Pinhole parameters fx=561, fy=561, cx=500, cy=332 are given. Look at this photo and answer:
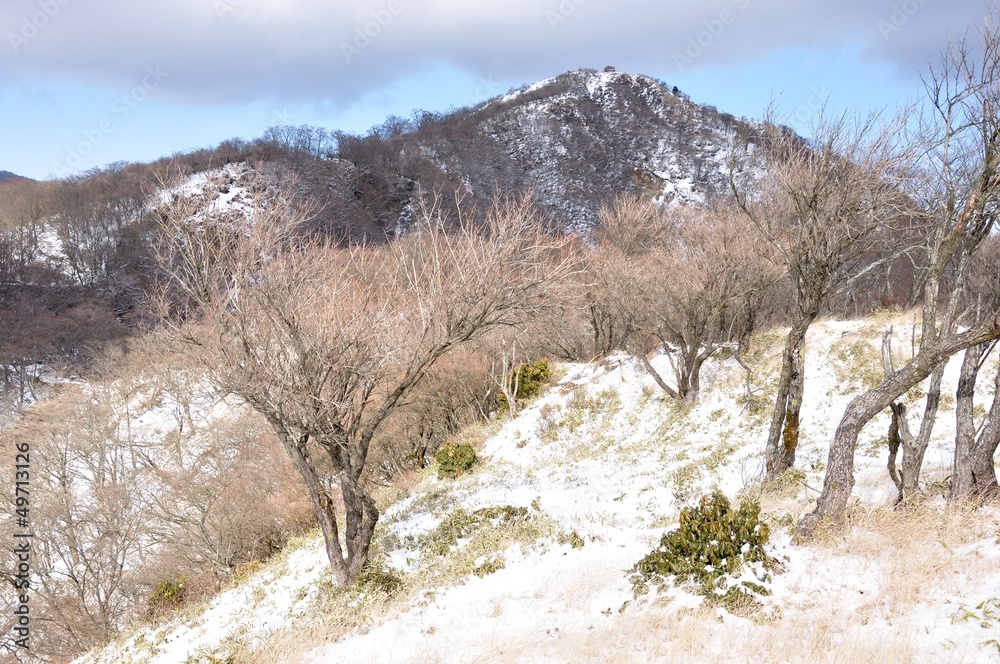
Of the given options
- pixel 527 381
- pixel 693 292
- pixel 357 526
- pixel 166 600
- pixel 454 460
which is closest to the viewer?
pixel 357 526

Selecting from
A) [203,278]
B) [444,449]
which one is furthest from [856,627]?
[444,449]

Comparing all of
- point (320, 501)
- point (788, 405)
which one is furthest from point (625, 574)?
point (320, 501)

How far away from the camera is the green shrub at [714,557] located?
6.17m

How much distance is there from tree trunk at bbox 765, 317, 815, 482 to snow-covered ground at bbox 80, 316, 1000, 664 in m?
0.43

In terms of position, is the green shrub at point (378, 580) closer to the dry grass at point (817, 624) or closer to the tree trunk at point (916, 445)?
the dry grass at point (817, 624)

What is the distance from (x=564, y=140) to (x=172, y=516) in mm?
114887

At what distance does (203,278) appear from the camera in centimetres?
905

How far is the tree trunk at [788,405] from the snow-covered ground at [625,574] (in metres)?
0.43

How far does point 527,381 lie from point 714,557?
53.8ft

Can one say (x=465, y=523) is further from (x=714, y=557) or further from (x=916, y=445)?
(x=916, y=445)

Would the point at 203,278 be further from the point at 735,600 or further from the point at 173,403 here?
the point at 173,403

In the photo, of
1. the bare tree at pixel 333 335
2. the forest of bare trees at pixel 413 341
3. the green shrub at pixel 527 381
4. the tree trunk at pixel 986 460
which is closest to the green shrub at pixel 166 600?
the forest of bare trees at pixel 413 341

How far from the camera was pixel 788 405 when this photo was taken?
32.3 ft

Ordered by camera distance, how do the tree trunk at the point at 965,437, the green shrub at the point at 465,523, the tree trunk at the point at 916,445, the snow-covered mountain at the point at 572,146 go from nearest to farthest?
the tree trunk at the point at 965,437 < the tree trunk at the point at 916,445 < the green shrub at the point at 465,523 < the snow-covered mountain at the point at 572,146
